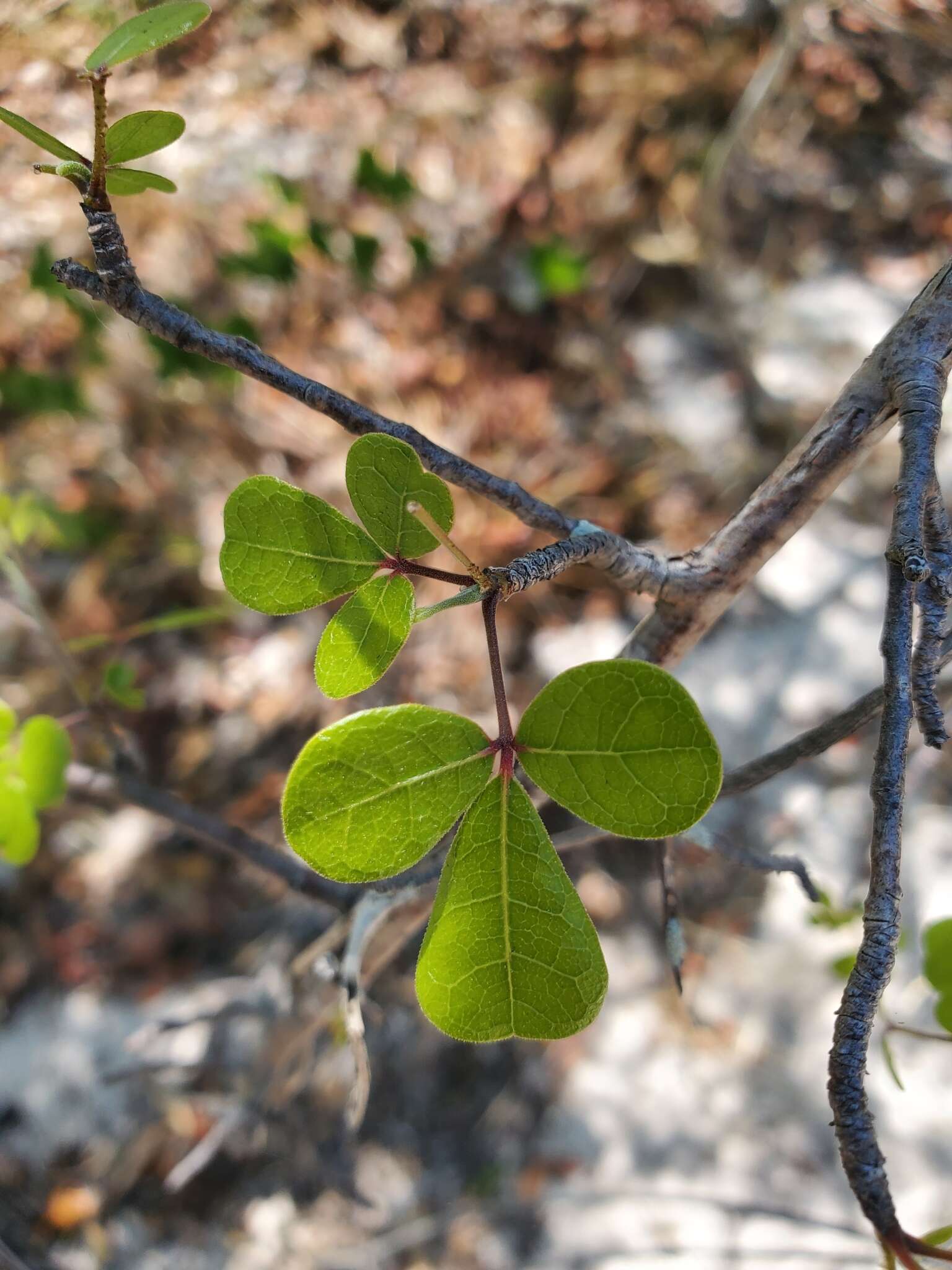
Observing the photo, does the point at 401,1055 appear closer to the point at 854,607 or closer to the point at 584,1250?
the point at 584,1250

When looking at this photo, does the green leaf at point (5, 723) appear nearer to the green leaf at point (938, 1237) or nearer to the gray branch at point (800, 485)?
the gray branch at point (800, 485)

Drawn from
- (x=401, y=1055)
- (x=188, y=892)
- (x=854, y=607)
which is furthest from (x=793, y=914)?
(x=188, y=892)

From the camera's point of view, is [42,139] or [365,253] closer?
[42,139]

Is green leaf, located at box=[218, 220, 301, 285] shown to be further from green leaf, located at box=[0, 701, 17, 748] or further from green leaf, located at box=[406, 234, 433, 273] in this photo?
green leaf, located at box=[0, 701, 17, 748]

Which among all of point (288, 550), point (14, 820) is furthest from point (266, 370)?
point (14, 820)

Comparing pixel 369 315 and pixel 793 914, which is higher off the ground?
pixel 369 315

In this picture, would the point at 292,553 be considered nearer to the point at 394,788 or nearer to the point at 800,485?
the point at 394,788
